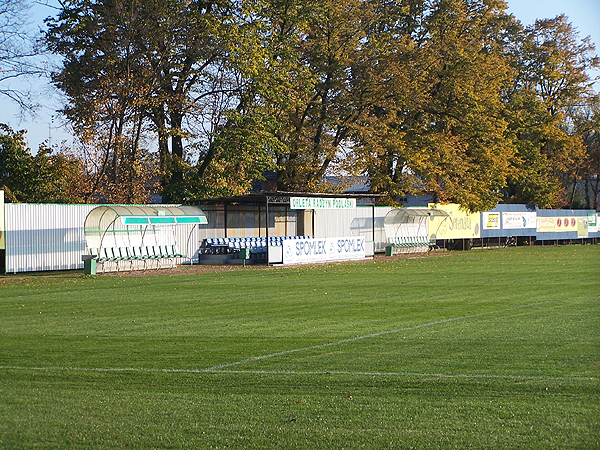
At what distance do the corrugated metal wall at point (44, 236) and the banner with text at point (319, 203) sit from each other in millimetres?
8871

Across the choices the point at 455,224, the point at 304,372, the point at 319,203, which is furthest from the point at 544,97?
the point at 304,372

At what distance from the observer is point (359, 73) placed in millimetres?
44281

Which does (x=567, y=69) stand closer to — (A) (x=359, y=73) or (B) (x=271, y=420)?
(A) (x=359, y=73)

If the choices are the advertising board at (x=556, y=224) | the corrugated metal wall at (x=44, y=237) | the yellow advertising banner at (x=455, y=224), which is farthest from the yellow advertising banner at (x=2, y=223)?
the advertising board at (x=556, y=224)

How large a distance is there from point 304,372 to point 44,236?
2143cm

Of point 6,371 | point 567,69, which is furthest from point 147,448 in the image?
point 567,69

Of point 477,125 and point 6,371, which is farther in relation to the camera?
point 477,125

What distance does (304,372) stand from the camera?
358 inches

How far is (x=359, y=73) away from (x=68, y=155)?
58.2ft

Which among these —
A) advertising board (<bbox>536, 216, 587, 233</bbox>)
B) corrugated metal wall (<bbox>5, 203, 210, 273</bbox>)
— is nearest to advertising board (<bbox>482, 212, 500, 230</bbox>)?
advertising board (<bbox>536, 216, 587, 233</bbox>)

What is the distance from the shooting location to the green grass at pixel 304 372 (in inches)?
258

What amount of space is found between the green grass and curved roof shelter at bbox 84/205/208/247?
34.2 feet

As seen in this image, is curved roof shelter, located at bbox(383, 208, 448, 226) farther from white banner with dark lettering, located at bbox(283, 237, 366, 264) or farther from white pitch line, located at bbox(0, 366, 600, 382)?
white pitch line, located at bbox(0, 366, 600, 382)

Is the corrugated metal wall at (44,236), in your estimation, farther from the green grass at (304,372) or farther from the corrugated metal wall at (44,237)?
the green grass at (304,372)
